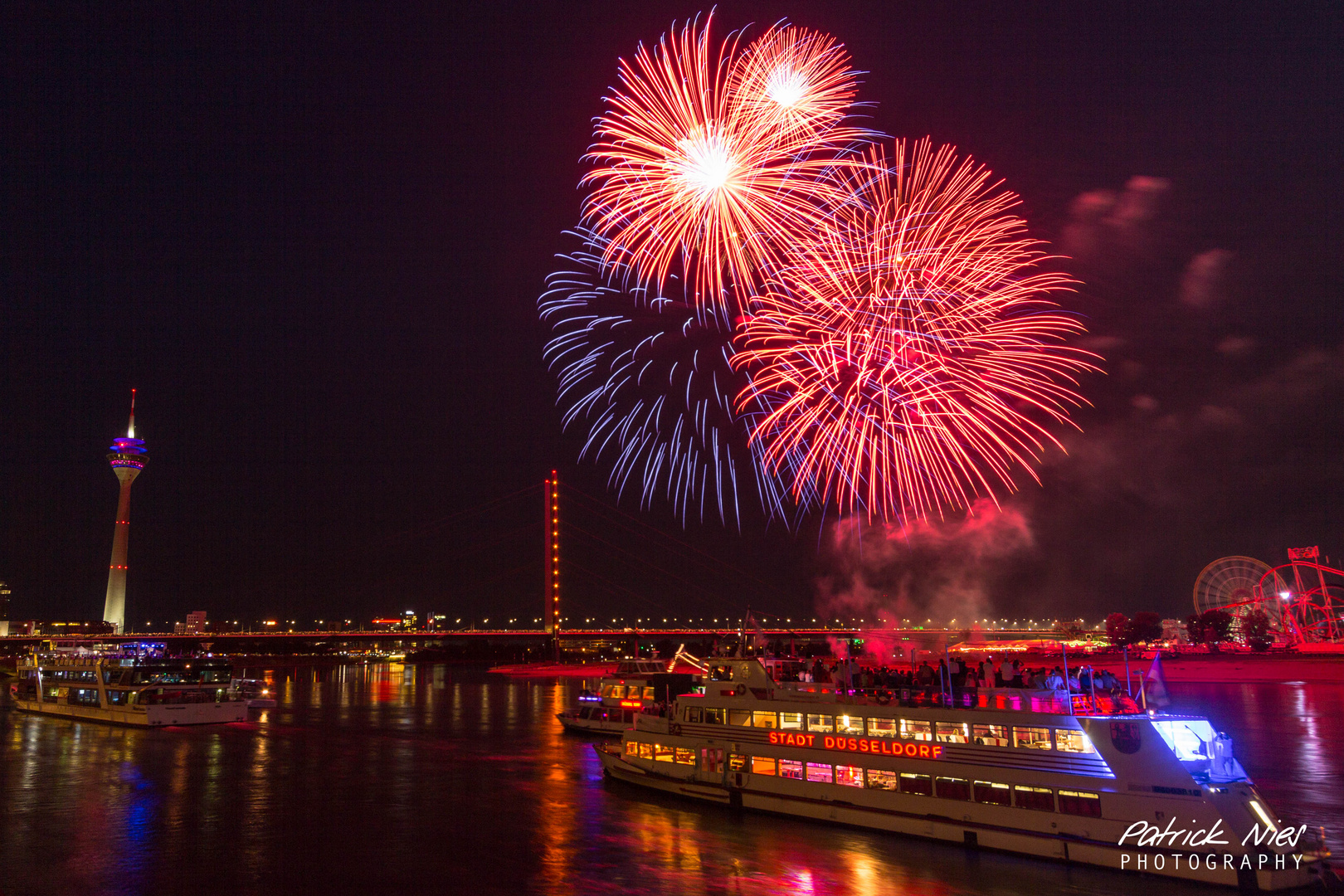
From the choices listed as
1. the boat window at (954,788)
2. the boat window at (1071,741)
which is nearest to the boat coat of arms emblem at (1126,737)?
the boat window at (1071,741)

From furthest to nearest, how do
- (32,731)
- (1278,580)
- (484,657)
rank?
(484,657) → (1278,580) → (32,731)

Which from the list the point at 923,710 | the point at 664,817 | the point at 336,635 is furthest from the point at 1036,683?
the point at 336,635

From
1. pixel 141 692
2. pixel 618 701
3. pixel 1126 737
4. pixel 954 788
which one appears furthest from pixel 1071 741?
pixel 141 692

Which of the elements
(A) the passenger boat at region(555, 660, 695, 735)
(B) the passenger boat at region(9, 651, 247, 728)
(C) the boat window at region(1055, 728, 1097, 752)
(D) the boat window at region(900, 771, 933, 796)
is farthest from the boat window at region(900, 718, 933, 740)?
(B) the passenger boat at region(9, 651, 247, 728)

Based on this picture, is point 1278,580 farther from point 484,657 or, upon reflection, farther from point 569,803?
point 484,657

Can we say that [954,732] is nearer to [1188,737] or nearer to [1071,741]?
[1071,741]

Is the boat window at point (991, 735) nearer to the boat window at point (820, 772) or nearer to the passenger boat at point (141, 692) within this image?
the boat window at point (820, 772)
